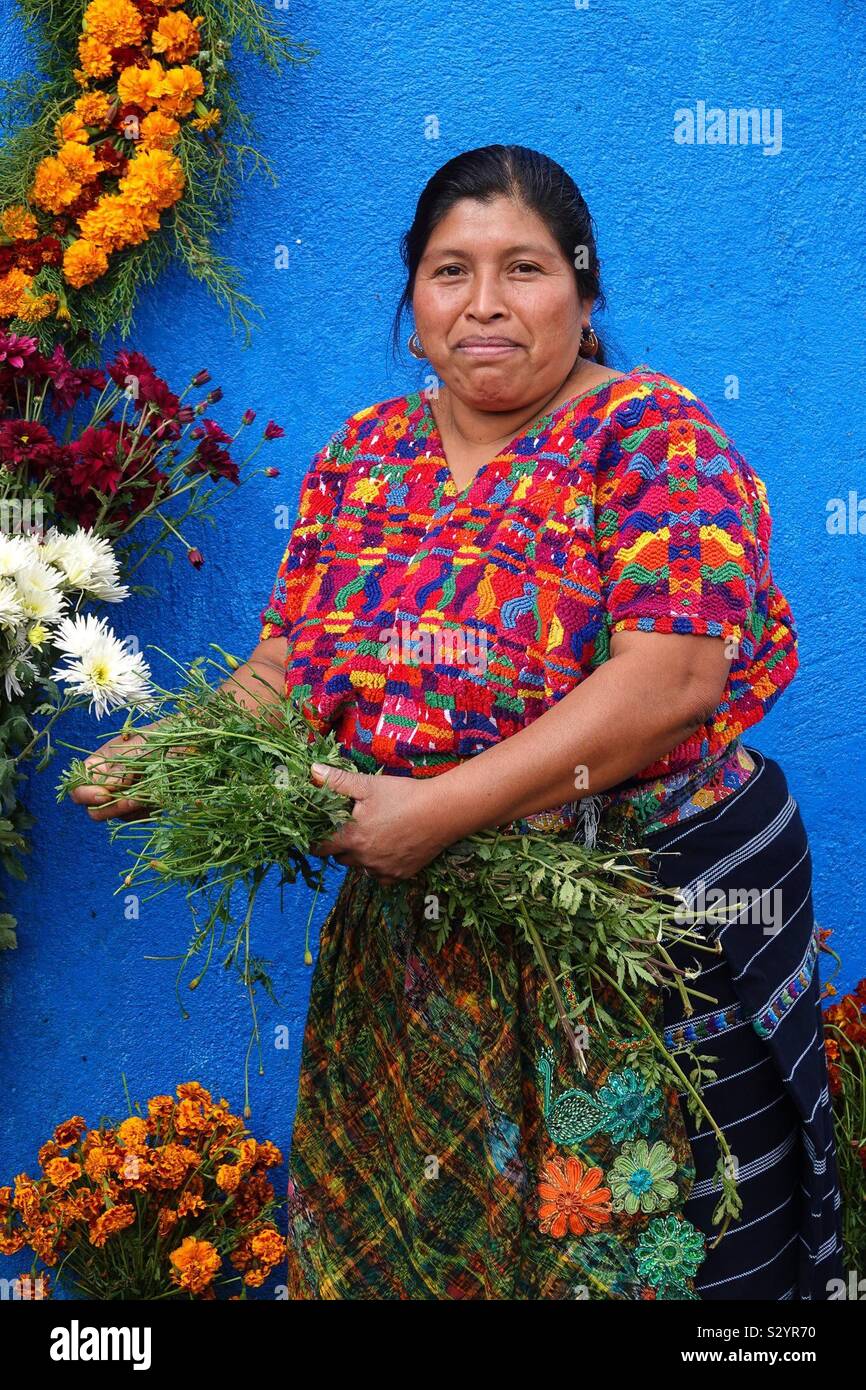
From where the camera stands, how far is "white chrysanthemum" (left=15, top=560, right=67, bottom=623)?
91.6 inches

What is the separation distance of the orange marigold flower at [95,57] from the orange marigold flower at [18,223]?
0.99 ft

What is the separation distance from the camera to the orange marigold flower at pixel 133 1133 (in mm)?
2895

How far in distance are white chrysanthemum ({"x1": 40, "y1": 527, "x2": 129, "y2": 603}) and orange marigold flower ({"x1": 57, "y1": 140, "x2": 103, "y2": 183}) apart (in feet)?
2.79

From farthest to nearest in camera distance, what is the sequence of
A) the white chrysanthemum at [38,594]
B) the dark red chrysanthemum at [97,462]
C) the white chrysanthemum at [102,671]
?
1. the dark red chrysanthemum at [97,462]
2. the white chrysanthemum at [38,594]
3. the white chrysanthemum at [102,671]

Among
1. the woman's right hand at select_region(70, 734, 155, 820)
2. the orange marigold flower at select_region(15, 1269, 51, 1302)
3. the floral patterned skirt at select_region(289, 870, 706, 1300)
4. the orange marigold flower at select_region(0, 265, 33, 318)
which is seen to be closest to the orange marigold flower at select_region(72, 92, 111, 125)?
the orange marigold flower at select_region(0, 265, 33, 318)

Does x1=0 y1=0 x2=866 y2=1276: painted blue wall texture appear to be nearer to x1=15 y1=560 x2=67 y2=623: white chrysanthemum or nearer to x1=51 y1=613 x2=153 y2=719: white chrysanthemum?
x1=15 y1=560 x2=67 y2=623: white chrysanthemum

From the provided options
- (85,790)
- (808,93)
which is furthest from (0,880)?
(808,93)

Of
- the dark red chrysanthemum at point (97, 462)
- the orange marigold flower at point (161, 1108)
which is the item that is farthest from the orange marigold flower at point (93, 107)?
the orange marigold flower at point (161, 1108)

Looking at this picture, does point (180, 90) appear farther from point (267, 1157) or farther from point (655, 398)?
point (267, 1157)

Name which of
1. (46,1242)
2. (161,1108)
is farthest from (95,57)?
(46,1242)

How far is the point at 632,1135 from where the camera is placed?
1969mm

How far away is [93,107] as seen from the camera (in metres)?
2.91

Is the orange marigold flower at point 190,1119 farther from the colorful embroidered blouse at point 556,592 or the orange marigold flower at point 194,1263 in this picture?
the colorful embroidered blouse at point 556,592

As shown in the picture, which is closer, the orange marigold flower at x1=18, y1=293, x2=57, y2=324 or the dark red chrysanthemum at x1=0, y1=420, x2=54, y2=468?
the dark red chrysanthemum at x1=0, y1=420, x2=54, y2=468
